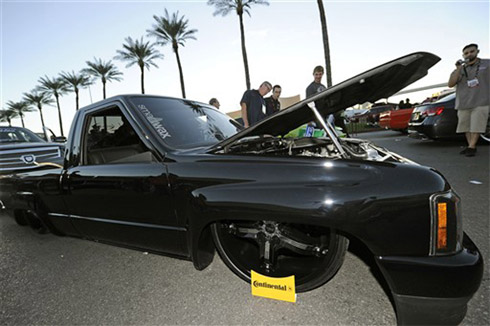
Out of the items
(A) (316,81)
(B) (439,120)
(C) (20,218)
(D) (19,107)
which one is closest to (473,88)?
(B) (439,120)

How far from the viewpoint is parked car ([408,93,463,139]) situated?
5906mm

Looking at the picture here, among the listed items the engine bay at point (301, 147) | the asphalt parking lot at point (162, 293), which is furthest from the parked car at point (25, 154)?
the engine bay at point (301, 147)

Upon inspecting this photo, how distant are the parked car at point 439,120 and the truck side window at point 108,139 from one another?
6738 mm

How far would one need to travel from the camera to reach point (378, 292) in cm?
157

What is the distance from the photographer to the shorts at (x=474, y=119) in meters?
4.77

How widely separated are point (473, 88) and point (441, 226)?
5.41 meters

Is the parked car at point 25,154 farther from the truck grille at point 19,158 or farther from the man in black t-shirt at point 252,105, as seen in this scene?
the man in black t-shirt at point 252,105

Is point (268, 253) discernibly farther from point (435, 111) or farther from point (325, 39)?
point (325, 39)

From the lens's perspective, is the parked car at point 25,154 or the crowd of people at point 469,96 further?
the crowd of people at point 469,96

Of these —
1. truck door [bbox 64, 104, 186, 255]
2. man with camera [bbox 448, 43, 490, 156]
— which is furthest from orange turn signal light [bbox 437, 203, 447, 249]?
man with camera [bbox 448, 43, 490, 156]

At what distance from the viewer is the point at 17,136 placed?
18.8 ft

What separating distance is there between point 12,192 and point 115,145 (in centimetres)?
145

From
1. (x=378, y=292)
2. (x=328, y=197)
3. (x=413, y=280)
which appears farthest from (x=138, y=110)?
(x=378, y=292)

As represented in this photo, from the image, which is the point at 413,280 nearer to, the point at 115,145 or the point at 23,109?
the point at 115,145
